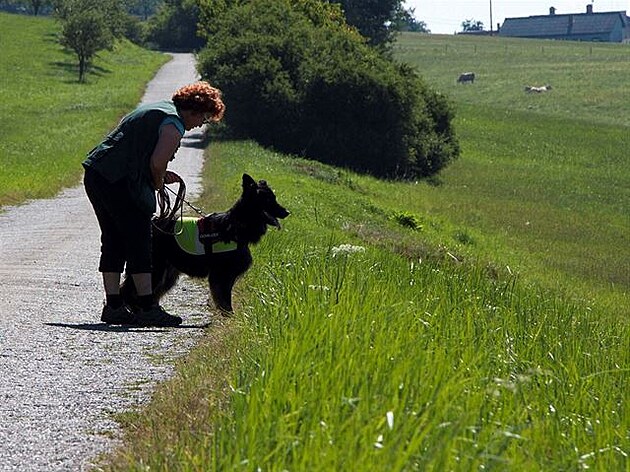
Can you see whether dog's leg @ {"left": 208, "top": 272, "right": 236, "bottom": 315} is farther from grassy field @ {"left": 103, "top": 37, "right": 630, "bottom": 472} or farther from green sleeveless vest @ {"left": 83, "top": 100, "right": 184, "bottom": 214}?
green sleeveless vest @ {"left": 83, "top": 100, "right": 184, "bottom": 214}

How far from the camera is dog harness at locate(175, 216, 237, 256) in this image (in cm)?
1013

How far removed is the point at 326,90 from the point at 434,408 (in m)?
36.9

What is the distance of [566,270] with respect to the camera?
78.4 ft

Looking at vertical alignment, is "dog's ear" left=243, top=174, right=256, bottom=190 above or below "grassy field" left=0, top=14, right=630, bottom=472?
above

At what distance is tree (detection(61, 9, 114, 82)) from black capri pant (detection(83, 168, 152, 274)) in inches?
2250

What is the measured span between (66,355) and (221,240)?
7.28ft

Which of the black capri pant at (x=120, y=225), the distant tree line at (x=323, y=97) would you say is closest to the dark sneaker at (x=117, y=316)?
the black capri pant at (x=120, y=225)

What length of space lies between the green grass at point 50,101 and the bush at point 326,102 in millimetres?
5028

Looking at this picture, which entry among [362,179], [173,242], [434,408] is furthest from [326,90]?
[434,408]

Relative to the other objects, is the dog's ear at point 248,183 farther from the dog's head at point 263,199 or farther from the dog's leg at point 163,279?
the dog's leg at point 163,279

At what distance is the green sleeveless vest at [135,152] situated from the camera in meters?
9.39

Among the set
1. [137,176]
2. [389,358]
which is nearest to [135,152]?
[137,176]

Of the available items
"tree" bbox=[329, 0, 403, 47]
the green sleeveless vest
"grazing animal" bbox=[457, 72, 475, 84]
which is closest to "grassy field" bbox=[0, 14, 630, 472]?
the green sleeveless vest

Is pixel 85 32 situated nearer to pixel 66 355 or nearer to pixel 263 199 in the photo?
pixel 263 199
